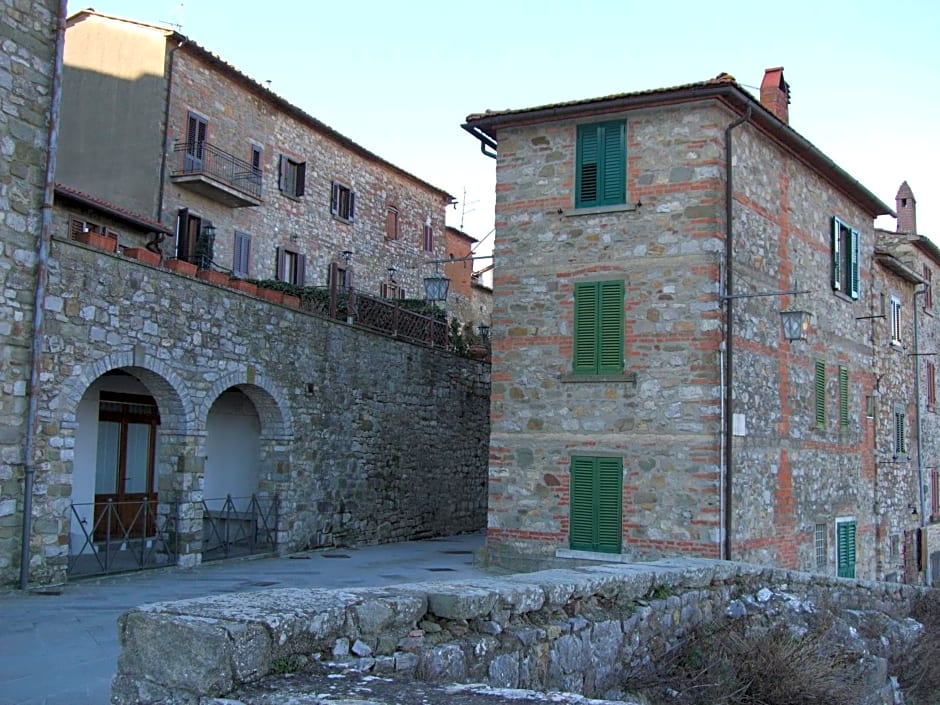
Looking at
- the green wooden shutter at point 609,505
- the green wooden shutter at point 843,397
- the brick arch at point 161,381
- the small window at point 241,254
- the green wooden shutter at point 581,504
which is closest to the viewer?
the brick arch at point 161,381

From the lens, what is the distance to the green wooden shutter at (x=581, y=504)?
519 inches

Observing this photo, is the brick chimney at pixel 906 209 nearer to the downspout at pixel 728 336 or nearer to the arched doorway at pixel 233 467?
the downspout at pixel 728 336

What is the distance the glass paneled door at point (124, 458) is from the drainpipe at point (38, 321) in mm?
3666

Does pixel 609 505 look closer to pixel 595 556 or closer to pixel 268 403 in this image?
pixel 595 556

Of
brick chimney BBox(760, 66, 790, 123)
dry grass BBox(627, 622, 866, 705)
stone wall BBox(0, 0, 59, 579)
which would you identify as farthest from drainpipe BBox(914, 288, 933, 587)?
stone wall BBox(0, 0, 59, 579)

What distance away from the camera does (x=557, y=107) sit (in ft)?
→ 44.2

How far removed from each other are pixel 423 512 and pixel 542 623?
1340 centimetres

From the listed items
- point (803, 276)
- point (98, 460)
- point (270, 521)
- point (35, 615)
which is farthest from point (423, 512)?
point (35, 615)

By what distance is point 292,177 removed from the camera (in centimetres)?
2405

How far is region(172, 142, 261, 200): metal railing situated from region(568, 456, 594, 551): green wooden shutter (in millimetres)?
11355

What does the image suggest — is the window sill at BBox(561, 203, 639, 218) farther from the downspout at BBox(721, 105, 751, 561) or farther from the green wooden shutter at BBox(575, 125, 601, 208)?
the downspout at BBox(721, 105, 751, 561)

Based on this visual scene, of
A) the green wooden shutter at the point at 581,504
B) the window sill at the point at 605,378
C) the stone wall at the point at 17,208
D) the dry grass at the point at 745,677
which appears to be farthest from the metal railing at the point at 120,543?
the dry grass at the point at 745,677

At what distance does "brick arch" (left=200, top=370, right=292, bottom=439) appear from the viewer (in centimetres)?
1392

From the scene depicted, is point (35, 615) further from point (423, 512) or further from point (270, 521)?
point (423, 512)
